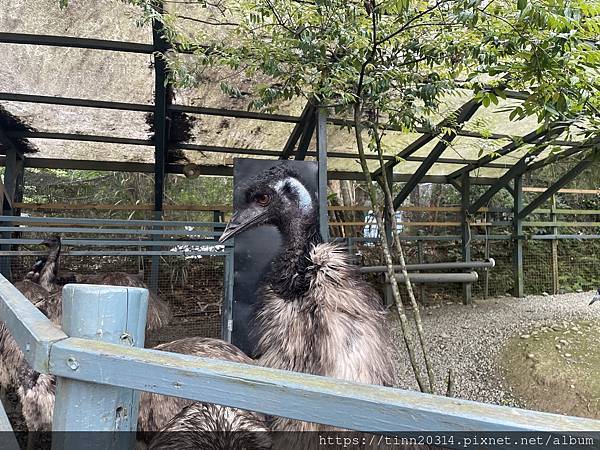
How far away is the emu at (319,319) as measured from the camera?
158cm

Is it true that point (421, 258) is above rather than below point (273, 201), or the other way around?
below

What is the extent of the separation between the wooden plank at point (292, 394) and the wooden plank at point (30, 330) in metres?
0.03

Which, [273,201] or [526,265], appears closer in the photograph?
[273,201]

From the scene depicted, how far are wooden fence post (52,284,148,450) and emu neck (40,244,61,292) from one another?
4134mm

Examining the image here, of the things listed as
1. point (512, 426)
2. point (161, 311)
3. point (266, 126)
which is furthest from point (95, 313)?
point (266, 126)

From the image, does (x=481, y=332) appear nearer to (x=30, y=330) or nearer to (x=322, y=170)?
(x=322, y=170)

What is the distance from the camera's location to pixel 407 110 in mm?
2924

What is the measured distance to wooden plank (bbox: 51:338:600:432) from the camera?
0.52m

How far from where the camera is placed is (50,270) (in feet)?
14.8

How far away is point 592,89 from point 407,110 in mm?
1001

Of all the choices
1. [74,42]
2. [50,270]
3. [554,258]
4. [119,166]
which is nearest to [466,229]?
[554,258]

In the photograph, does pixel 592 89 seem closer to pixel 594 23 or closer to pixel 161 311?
pixel 594 23

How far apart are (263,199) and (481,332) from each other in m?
4.67

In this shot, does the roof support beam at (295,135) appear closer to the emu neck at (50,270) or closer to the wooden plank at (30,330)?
the emu neck at (50,270)
